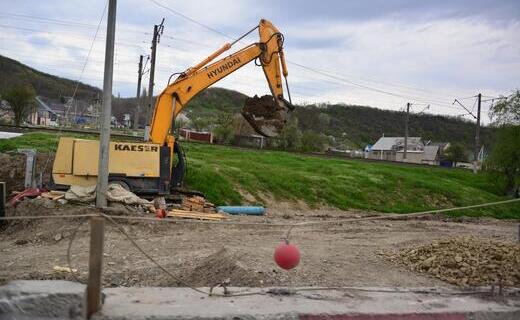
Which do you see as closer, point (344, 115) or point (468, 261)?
point (468, 261)

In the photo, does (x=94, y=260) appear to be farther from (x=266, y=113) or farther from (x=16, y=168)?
(x=16, y=168)

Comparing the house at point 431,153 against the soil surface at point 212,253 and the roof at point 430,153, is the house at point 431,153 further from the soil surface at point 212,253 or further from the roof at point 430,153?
the soil surface at point 212,253

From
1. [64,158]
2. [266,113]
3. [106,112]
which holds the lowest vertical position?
[64,158]

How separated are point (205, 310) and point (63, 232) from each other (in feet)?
26.5

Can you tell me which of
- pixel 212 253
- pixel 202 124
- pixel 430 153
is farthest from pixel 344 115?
pixel 212 253

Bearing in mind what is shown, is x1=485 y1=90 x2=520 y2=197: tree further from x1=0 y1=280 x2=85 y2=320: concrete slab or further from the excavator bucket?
x1=0 y1=280 x2=85 y2=320: concrete slab

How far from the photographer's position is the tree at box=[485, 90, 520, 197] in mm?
31750

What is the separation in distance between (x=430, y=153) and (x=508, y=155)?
67.4 meters

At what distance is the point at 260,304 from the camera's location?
451 centimetres

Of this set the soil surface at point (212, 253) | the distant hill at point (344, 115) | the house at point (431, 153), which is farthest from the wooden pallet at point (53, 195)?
the distant hill at point (344, 115)

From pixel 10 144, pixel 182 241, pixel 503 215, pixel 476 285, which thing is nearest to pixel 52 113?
pixel 10 144

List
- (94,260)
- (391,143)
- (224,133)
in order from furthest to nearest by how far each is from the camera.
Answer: (391,143) → (224,133) → (94,260)

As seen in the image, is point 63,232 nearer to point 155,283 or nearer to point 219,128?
point 155,283

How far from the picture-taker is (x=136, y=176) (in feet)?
47.0
